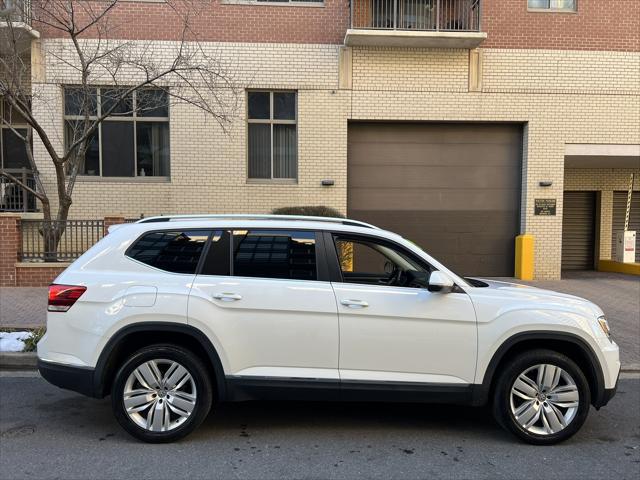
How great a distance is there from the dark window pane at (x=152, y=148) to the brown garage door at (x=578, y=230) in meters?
11.8

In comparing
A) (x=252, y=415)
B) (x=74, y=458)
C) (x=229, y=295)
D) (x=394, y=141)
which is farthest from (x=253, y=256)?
(x=394, y=141)

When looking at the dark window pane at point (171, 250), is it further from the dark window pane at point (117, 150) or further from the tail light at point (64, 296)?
the dark window pane at point (117, 150)

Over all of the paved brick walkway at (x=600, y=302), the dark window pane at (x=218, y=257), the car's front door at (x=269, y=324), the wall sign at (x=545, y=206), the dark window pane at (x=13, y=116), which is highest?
the dark window pane at (x=13, y=116)

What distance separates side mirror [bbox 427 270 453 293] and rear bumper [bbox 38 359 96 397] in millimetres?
2688

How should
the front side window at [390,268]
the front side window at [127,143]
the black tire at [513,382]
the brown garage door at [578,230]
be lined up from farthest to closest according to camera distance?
the brown garage door at [578,230]
the front side window at [127,143]
the front side window at [390,268]
the black tire at [513,382]

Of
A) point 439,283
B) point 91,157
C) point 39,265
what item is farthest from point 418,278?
point 91,157

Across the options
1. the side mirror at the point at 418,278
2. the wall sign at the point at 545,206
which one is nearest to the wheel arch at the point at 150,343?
the side mirror at the point at 418,278

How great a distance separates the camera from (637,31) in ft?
42.2

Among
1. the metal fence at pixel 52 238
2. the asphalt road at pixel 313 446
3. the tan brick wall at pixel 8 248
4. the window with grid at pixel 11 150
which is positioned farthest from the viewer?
the window with grid at pixel 11 150

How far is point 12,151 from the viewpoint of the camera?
1345 centimetres

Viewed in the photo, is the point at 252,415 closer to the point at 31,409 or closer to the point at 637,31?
the point at 31,409

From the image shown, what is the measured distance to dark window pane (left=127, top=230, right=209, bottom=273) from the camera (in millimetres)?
4153

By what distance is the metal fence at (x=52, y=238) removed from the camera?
1060 centimetres

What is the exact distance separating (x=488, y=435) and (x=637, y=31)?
12.7 m
